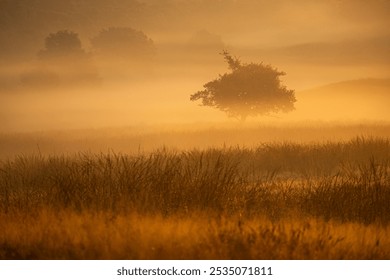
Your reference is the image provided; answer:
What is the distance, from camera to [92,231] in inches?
253

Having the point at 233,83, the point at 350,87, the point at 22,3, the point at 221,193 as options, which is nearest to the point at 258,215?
the point at 221,193

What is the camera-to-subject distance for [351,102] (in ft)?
149

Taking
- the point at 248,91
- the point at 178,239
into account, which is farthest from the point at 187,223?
the point at 248,91

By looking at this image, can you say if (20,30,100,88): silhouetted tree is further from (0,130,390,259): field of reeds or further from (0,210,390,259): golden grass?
(0,210,390,259): golden grass

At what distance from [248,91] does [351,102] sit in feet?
46.4

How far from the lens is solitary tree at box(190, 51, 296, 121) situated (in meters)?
32.8

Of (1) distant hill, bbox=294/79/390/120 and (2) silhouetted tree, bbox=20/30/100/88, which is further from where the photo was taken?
(2) silhouetted tree, bbox=20/30/100/88

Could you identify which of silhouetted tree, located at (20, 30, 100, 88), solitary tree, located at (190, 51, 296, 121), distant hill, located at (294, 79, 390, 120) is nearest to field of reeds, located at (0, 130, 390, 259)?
solitary tree, located at (190, 51, 296, 121)

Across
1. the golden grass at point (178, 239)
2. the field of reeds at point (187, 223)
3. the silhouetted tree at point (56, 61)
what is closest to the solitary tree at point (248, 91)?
the silhouetted tree at point (56, 61)

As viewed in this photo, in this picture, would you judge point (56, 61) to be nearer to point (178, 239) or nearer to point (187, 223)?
point (187, 223)

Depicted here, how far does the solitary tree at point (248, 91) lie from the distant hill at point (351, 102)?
28.9ft

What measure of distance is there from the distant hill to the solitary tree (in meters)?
8.82

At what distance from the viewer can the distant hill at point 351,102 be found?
141 feet
